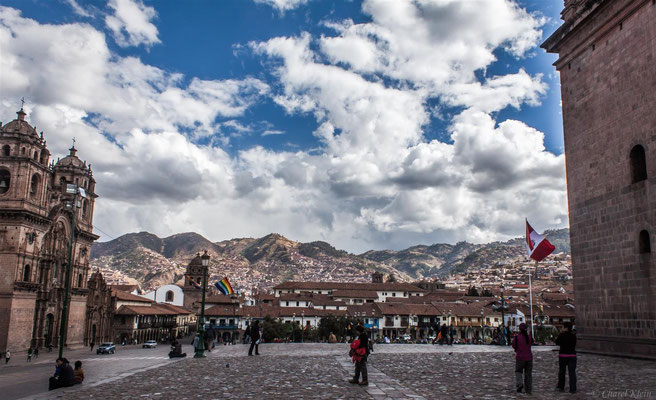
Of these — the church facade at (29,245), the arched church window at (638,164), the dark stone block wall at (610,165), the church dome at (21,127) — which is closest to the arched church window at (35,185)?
the church facade at (29,245)

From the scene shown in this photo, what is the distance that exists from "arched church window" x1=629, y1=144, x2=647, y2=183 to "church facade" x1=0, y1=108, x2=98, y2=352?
112 feet

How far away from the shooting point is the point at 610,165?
1903 centimetres

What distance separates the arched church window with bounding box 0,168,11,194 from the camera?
1626 inches

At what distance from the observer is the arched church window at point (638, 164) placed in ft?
58.4

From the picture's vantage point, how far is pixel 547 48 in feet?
74.2

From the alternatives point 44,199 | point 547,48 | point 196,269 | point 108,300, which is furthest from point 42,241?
point 196,269

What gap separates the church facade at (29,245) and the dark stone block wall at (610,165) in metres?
32.6

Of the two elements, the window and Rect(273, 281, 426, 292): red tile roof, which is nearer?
the window

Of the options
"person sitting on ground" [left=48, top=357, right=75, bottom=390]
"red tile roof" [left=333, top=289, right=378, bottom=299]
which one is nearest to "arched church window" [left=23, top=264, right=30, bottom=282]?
"person sitting on ground" [left=48, top=357, right=75, bottom=390]

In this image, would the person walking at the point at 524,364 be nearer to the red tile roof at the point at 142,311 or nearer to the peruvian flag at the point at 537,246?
the peruvian flag at the point at 537,246

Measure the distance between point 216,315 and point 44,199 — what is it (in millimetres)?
47728

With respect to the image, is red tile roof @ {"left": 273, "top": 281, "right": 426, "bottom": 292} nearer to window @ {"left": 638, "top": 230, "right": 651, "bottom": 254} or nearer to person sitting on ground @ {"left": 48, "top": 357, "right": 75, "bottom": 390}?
window @ {"left": 638, "top": 230, "right": 651, "bottom": 254}

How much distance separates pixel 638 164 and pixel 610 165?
3.67 ft

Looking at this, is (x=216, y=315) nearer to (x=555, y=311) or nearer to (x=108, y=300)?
(x=108, y=300)
